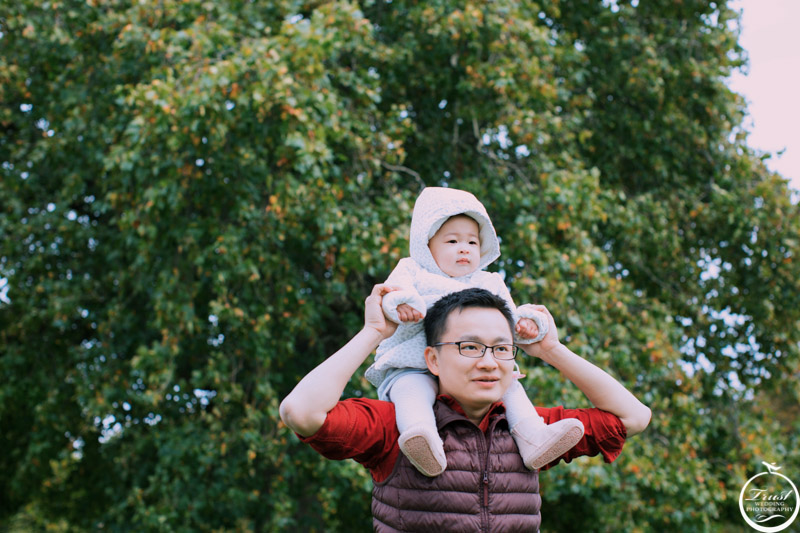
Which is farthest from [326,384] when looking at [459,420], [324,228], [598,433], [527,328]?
[324,228]

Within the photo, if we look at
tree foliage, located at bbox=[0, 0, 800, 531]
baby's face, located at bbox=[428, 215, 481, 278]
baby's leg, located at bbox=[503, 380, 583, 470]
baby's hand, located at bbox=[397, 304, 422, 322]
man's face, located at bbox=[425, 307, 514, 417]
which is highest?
tree foliage, located at bbox=[0, 0, 800, 531]

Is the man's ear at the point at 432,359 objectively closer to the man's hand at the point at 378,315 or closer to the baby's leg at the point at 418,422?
the baby's leg at the point at 418,422

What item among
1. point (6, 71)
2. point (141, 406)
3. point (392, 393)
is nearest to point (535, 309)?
point (392, 393)

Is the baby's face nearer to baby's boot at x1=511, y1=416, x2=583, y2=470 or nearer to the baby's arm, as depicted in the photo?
the baby's arm

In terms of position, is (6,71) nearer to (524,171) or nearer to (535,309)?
(524,171)

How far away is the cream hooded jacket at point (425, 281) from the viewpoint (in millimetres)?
2289

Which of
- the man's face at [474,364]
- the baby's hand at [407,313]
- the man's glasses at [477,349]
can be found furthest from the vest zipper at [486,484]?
the baby's hand at [407,313]

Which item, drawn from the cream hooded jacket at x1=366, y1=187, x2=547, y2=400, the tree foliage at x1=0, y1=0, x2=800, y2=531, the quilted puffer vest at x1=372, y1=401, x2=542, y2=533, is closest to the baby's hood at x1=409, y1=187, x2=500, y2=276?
the cream hooded jacket at x1=366, y1=187, x2=547, y2=400

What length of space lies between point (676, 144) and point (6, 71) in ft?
20.5

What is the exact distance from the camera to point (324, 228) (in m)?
5.67

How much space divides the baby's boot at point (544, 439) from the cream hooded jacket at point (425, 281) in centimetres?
26

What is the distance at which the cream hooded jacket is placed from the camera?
229 cm

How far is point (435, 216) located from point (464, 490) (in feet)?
2.56

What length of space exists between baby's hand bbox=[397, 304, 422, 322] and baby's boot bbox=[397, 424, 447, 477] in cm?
29
